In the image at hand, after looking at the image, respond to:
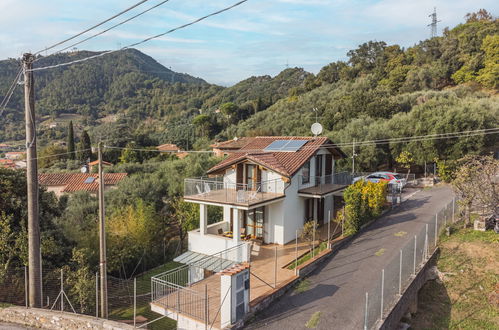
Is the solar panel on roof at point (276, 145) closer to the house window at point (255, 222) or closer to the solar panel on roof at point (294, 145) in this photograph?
the solar panel on roof at point (294, 145)

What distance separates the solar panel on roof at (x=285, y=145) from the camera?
1947 cm

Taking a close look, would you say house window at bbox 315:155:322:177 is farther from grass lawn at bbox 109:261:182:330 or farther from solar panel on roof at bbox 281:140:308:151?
grass lawn at bbox 109:261:182:330

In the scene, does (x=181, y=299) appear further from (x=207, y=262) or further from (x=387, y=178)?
(x=387, y=178)

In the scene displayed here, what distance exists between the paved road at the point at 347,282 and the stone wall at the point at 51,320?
4.17 meters

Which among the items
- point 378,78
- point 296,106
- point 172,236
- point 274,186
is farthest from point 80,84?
point 274,186

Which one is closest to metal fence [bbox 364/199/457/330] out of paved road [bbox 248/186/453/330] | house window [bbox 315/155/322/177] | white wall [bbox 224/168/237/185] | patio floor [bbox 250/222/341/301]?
paved road [bbox 248/186/453/330]

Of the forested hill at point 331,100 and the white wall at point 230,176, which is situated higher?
the forested hill at point 331,100

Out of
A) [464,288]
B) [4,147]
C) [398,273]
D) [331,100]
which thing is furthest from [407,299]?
[4,147]

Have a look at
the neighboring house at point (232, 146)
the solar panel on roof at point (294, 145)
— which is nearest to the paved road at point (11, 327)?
the solar panel on roof at point (294, 145)

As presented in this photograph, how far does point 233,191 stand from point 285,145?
4393 millimetres

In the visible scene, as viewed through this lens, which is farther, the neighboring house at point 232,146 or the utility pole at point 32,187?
the neighboring house at point 232,146

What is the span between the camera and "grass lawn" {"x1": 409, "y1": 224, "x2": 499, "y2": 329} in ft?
39.8

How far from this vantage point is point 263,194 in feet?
55.6

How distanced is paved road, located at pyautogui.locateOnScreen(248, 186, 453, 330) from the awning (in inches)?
118
